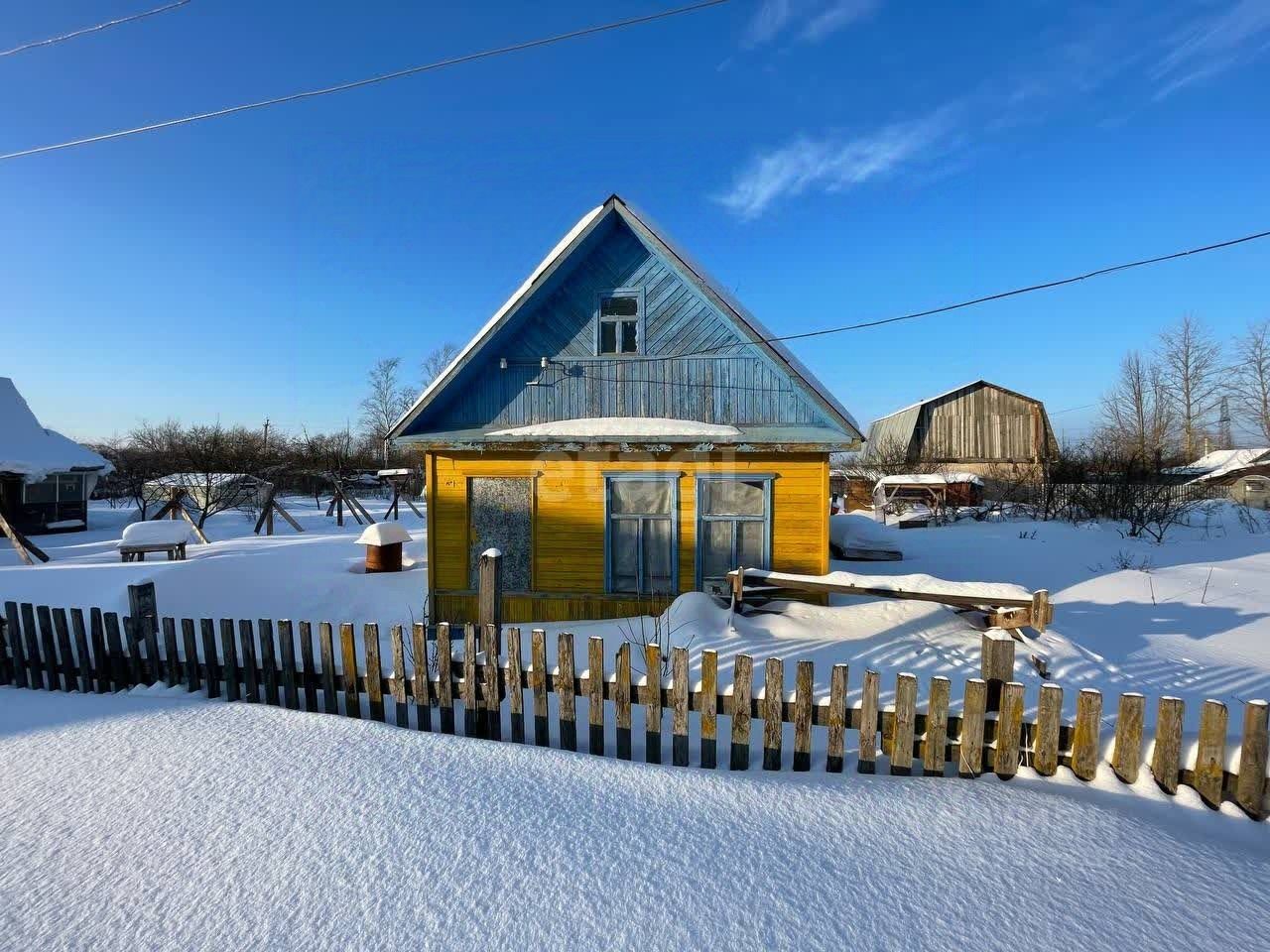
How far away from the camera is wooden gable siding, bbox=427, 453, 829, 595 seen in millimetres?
8758

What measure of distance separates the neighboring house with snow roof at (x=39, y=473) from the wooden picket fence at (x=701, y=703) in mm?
24972

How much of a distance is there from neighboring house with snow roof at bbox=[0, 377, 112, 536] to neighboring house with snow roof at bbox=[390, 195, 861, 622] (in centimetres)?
2389

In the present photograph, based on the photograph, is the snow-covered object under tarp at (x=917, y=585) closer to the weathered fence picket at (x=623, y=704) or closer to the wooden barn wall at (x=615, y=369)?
the wooden barn wall at (x=615, y=369)

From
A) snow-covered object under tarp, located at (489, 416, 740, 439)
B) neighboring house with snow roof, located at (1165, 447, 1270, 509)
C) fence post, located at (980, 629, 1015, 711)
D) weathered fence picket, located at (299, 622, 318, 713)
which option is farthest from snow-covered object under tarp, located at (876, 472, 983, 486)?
weathered fence picket, located at (299, 622, 318, 713)

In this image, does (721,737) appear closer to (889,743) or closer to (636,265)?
(889,743)

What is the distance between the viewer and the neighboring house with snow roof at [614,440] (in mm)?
8750

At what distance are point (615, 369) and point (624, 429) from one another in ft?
3.42

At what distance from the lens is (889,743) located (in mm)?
3793

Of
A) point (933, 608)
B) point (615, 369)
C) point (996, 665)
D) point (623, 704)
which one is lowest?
point (933, 608)

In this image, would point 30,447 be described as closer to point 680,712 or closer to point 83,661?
point 83,661

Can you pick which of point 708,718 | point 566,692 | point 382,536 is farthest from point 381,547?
point 708,718

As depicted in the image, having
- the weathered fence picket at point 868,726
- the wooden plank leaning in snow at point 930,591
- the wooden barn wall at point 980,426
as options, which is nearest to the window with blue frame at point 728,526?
the wooden plank leaning in snow at point 930,591

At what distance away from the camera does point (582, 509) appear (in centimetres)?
909

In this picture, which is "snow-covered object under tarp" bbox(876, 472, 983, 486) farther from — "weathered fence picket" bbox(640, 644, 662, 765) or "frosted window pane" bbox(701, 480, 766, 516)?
"weathered fence picket" bbox(640, 644, 662, 765)
